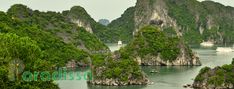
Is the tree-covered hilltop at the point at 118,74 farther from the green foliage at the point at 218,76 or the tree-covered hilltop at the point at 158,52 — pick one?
the tree-covered hilltop at the point at 158,52

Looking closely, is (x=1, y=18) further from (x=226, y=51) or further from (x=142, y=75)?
(x=226, y=51)

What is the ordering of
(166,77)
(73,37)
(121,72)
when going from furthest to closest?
Result: (73,37)
(166,77)
(121,72)

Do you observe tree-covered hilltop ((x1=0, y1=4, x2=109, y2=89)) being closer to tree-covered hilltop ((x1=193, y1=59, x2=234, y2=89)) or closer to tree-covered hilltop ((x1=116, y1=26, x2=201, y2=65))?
tree-covered hilltop ((x1=116, y1=26, x2=201, y2=65))

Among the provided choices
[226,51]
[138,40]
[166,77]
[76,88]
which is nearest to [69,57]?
[138,40]

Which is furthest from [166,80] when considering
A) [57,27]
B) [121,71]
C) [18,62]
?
[57,27]

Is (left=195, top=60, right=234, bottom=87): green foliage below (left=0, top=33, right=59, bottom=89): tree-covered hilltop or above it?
below

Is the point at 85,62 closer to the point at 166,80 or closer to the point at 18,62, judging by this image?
the point at 166,80

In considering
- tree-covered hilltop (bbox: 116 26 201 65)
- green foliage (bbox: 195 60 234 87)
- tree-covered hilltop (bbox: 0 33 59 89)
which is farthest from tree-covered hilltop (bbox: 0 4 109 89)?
green foliage (bbox: 195 60 234 87)

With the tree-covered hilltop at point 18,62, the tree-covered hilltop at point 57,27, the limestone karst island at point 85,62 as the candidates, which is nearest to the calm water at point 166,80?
the limestone karst island at point 85,62
